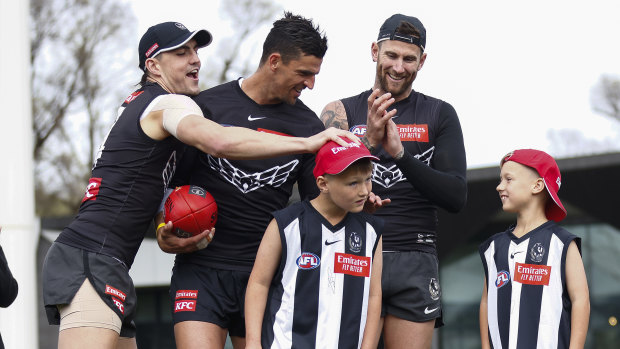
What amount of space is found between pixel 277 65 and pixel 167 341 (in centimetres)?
1372

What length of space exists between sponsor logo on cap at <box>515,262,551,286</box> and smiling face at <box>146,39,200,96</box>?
205cm

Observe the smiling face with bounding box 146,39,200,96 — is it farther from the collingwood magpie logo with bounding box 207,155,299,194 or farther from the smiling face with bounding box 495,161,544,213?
the smiling face with bounding box 495,161,544,213

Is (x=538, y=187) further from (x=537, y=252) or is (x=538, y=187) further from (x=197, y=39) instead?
(x=197, y=39)

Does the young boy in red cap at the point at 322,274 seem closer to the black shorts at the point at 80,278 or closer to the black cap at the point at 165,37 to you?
the black shorts at the point at 80,278

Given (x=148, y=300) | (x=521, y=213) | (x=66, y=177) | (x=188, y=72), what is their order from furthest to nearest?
(x=66, y=177), (x=148, y=300), (x=521, y=213), (x=188, y=72)

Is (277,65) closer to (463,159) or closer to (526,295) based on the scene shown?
(463,159)

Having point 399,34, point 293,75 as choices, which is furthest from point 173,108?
point 399,34

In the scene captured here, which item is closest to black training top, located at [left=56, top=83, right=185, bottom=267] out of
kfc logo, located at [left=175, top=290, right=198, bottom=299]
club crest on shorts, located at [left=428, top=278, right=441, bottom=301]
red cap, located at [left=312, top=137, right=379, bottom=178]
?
kfc logo, located at [left=175, top=290, right=198, bottom=299]

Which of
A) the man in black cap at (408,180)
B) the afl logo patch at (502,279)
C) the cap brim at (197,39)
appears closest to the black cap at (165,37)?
the cap brim at (197,39)

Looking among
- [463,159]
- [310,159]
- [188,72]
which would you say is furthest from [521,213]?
[188,72]

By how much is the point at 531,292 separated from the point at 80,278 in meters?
2.39

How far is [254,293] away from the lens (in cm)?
391

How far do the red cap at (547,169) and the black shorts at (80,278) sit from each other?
2.35 m

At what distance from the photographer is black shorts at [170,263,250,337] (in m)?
4.22
